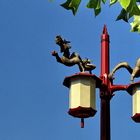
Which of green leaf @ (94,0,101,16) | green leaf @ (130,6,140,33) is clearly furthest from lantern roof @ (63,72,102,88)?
green leaf @ (94,0,101,16)

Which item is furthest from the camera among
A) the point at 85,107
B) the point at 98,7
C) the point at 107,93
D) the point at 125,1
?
the point at 107,93

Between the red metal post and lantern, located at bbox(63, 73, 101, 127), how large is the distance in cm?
25

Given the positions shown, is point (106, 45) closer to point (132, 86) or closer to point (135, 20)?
point (132, 86)

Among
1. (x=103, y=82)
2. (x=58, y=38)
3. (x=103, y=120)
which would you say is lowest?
(x=103, y=120)

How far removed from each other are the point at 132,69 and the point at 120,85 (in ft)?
1.26

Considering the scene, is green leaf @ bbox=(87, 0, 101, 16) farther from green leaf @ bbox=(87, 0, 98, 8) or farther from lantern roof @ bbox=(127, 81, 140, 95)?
lantern roof @ bbox=(127, 81, 140, 95)

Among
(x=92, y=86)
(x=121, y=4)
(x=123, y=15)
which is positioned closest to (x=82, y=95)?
(x=92, y=86)

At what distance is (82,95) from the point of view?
927 centimetres

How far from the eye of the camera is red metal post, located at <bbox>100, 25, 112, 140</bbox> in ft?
31.3

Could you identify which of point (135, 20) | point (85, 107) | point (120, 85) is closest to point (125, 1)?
point (135, 20)

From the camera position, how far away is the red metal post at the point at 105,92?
31.3 ft

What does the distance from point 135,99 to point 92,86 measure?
626mm

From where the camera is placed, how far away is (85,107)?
9.20m

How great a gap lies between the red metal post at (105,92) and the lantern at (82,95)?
25 cm
